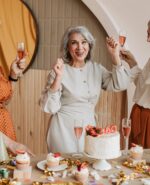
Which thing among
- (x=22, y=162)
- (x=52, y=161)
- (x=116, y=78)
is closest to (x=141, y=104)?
(x=116, y=78)

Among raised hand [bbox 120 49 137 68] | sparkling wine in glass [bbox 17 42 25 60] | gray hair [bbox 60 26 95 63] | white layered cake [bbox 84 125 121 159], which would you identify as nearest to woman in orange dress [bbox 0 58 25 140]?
sparkling wine in glass [bbox 17 42 25 60]

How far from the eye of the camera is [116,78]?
243 cm

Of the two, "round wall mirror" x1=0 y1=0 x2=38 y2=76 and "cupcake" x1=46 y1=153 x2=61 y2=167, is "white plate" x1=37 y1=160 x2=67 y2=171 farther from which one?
"round wall mirror" x1=0 y1=0 x2=38 y2=76

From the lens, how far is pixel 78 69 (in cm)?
247

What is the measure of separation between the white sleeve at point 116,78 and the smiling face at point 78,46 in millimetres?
215

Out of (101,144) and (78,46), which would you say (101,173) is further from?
(78,46)

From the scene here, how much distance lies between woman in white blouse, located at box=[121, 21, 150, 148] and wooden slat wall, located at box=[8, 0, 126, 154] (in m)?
0.84

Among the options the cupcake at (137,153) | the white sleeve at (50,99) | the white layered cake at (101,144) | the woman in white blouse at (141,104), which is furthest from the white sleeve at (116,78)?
the white layered cake at (101,144)

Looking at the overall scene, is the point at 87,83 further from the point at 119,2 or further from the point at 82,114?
the point at 119,2

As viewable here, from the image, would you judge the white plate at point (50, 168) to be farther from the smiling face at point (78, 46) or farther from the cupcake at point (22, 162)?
the smiling face at point (78, 46)

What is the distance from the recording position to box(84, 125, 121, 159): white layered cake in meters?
1.78

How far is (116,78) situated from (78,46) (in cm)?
34

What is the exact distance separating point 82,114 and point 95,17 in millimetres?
1384

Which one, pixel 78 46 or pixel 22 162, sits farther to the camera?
pixel 78 46
